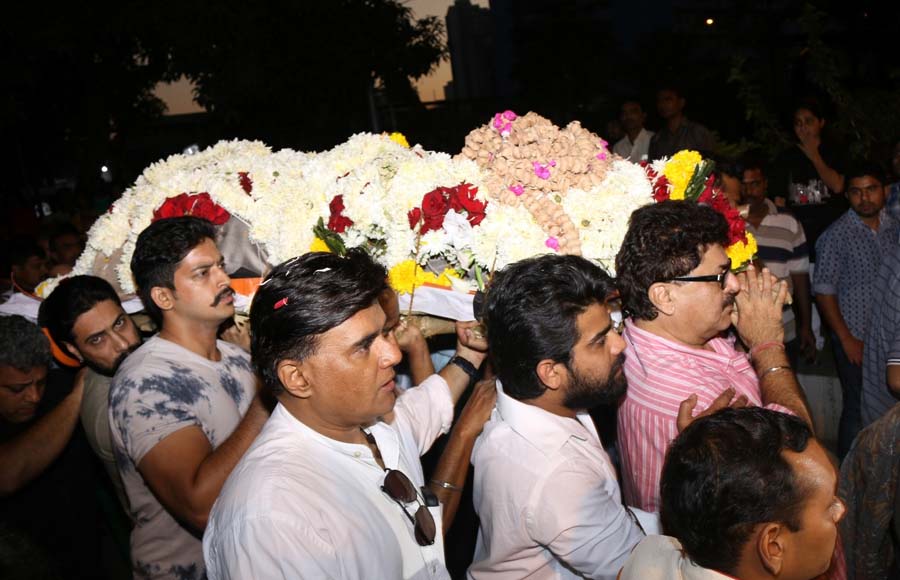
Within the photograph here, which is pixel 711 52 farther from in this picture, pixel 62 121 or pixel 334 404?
pixel 334 404

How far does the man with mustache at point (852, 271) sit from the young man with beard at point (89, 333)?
14.5ft

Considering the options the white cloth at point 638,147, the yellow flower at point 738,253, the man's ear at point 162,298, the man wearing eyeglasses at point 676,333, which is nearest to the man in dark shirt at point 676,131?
the white cloth at point 638,147

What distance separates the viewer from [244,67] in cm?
1277

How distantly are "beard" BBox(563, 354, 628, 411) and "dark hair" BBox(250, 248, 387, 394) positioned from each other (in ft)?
2.44

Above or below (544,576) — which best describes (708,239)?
above

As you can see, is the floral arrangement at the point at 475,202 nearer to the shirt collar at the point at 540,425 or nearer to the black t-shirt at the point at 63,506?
the shirt collar at the point at 540,425

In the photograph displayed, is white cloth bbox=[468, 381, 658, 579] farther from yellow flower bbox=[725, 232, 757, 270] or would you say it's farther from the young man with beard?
the young man with beard

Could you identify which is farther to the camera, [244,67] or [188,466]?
[244,67]

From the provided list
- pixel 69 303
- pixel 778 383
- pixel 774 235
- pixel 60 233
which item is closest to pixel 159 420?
pixel 69 303

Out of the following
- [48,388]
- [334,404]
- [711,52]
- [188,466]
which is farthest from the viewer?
[711,52]

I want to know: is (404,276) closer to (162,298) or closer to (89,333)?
(162,298)

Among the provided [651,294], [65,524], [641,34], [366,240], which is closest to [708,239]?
[651,294]

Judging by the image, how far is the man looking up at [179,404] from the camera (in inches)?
98.0

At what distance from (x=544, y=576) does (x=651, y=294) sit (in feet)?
3.59
